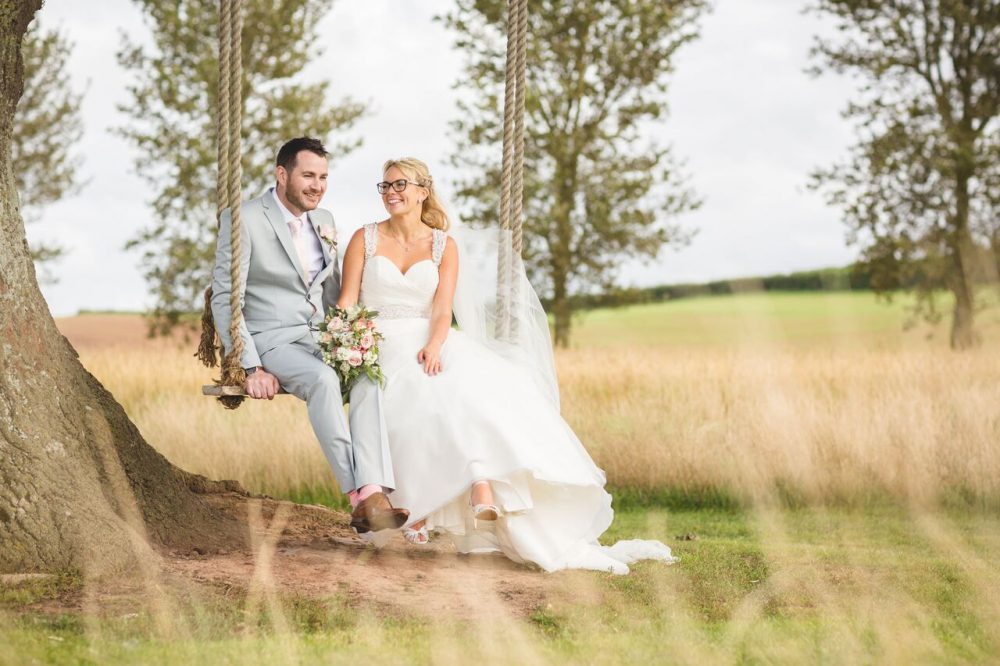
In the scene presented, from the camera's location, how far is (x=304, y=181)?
18.1 feet

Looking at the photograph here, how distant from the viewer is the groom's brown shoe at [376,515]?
5.17 metres

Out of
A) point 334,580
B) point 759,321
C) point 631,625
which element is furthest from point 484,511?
point 759,321

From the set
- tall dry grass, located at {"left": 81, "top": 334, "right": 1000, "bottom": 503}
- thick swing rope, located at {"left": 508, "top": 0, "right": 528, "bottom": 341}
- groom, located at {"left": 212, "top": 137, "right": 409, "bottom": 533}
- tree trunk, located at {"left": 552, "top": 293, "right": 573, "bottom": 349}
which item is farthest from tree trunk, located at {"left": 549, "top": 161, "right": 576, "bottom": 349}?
groom, located at {"left": 212, "top": 137, "right": 409, "bottom": 533}

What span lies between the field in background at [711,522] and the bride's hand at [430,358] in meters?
0.92

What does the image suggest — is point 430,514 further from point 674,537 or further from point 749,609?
point 674,537

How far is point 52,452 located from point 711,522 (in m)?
4.50

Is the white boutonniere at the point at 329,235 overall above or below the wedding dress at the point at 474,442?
above

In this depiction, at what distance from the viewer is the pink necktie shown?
5.63m

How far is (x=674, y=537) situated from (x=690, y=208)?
12118 mm

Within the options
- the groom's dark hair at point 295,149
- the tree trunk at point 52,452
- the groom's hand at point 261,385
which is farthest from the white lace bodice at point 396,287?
the tree trunk at point 52,452

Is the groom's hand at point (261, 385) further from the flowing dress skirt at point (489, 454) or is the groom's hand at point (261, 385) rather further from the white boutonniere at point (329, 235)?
the white boutonniere at point (329, 235)

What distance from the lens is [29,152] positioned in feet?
61.6

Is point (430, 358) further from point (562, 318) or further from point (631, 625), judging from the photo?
point (562, 318)

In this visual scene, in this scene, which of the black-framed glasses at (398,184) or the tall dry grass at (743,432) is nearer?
the black-framed glasses at (398,184)
